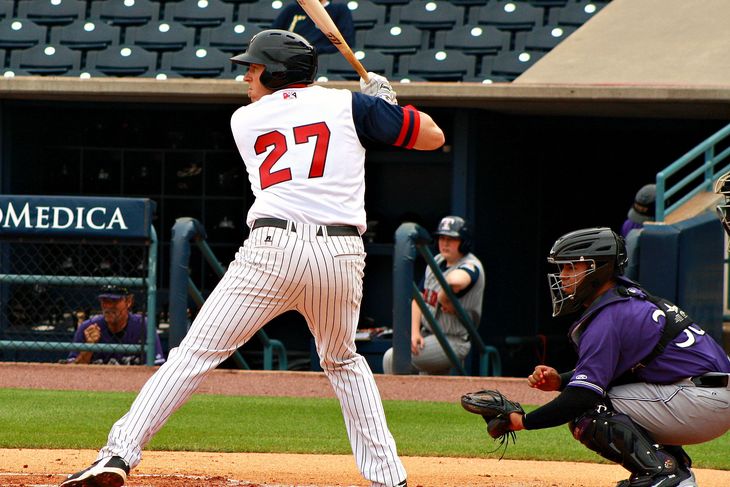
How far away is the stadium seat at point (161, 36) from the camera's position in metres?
11.1

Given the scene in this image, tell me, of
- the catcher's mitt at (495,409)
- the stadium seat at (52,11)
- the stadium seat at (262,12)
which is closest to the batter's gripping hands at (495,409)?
the catcher's mitt at (495,409)

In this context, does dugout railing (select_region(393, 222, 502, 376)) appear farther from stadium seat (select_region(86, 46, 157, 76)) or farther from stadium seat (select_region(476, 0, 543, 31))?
stadium seat (select_region(86, 46, 157, 76))

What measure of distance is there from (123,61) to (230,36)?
3.02 feet

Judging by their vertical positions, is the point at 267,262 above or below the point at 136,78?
below

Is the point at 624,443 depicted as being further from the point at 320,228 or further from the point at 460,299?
the point at 460,299

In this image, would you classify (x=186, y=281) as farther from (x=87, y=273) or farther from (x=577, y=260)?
(x=577, y=260)

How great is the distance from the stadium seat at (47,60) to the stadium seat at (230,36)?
1.10 meters

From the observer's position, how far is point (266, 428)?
6.41 meters

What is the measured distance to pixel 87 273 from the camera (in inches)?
417

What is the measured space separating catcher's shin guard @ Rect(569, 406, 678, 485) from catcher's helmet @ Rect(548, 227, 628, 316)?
0.36 metres

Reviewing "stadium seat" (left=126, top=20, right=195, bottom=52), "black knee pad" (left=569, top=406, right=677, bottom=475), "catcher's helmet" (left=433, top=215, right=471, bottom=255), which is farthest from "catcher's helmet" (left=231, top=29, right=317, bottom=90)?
"stadium seat" (left=126, top=20, right=195, bottom=52)

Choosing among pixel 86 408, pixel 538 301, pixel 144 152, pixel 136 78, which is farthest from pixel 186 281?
pixel 538 301

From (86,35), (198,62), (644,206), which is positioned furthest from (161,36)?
(644,206)

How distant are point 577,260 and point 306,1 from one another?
186cm
